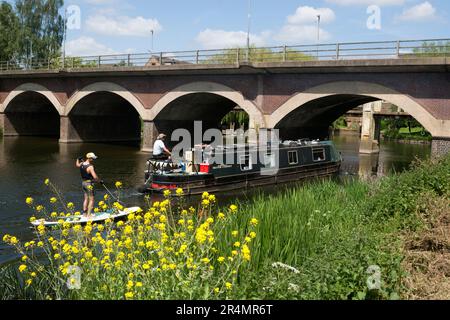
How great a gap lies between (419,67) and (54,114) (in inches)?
Result: 1407

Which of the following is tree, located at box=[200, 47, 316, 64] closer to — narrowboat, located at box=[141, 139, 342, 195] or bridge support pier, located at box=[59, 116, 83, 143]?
narrowboat, located at box=[141, 139, 342, 195]

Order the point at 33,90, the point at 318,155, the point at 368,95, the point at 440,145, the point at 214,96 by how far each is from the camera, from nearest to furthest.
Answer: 1. the point at 440,145
2. the point at 368,95
3. the point at 318,155
4. the point at 214,96
5. the point at 33,90

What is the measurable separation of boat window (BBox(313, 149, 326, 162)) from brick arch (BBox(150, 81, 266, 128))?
3846 mm

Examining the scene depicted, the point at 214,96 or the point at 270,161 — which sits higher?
the point at 214,96

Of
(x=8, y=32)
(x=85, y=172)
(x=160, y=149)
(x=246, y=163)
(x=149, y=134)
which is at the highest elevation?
(x=8, y=32)

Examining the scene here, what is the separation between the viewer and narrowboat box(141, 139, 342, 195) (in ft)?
57.5

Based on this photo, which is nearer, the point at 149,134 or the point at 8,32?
the point at 149,134

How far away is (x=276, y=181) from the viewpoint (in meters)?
21.1

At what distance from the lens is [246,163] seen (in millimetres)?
20109

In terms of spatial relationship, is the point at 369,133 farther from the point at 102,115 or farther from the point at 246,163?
the point at 102,115

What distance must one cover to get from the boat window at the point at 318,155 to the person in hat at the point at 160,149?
8331mm

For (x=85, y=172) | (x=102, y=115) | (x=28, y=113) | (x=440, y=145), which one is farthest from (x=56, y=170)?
(x=28, y=113)

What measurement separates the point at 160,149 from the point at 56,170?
7.31 meters

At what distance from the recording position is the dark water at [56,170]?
14.2 metres
